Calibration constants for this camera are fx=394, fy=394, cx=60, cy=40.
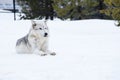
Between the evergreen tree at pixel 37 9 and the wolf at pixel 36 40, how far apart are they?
16297 mm

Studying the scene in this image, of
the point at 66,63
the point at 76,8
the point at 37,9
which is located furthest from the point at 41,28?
the point at 37,9

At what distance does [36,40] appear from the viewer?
6297 millimetres

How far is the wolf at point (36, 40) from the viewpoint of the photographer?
242 inches

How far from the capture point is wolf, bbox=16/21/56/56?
6152 millimetres

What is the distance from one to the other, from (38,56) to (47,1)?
661 inches

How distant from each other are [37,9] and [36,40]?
16.8 meters

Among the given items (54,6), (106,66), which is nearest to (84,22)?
(54,6)

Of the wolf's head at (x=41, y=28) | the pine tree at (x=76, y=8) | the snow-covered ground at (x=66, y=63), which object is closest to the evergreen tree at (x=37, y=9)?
the pine tree at (x=76, y=8)

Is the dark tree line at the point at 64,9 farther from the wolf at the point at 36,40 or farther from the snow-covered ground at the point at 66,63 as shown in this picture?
the wolf at the point at 36,40

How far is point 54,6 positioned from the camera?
21.2m

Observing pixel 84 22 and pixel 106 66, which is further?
pixel 84 22

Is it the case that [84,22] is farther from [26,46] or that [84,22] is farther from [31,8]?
[31,8]

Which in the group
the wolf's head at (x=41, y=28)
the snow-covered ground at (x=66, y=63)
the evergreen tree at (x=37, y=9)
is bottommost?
the evergreen tree at (x=37, y=9)

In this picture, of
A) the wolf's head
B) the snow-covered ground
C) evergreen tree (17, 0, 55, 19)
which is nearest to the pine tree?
evergreen tree (17, 0, 55, 19)
